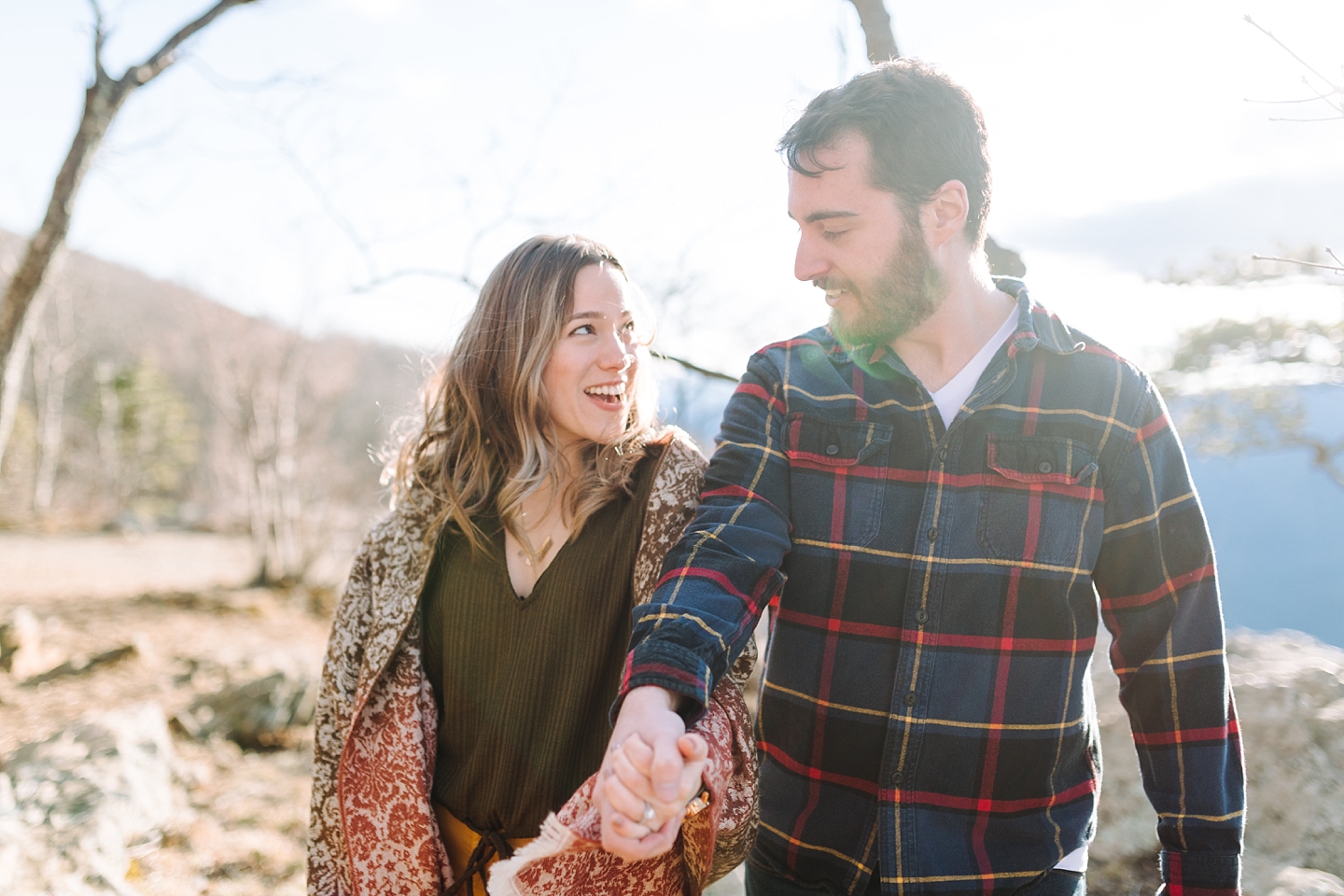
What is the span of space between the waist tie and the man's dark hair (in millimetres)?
1472

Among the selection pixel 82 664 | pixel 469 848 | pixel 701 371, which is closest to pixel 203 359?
pixel 82 664

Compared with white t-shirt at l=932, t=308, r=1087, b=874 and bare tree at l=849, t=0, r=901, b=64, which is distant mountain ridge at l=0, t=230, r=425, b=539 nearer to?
white t-shirt at l=932, t=308, r=1087, b=874

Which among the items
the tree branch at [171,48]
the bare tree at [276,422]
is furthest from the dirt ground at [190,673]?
the tree branch at [171,48]

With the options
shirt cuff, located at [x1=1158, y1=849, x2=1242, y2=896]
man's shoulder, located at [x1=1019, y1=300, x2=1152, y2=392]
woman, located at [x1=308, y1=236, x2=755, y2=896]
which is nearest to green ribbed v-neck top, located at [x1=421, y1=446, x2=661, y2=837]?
woman, located at [x1=308, y1=236, x2=755, y2=896]

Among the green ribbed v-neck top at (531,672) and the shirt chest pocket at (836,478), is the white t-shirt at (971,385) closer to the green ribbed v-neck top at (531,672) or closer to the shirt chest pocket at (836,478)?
the shirt chest pocket at (836,478)

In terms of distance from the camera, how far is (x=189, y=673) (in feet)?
22.8

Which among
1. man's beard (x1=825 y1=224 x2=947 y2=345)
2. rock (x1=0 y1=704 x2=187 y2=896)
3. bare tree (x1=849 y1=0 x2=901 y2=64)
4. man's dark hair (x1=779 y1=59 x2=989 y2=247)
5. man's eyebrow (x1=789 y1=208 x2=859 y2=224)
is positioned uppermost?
bare tree (x1=849 y1=0 x2=901 y2=64)

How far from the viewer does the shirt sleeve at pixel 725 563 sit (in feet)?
4.09

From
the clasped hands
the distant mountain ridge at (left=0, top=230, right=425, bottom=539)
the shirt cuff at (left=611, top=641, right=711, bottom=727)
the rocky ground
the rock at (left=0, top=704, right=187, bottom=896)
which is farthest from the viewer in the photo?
the distant mountain ridge at (left=0, top=230, right=425, bottom=539)

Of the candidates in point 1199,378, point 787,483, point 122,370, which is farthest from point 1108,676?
point 122,370

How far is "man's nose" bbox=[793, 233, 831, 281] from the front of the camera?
159 cm

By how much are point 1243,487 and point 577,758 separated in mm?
19192

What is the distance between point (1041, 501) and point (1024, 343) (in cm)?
31

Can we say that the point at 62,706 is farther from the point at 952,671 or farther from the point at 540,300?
the point at 952,671
